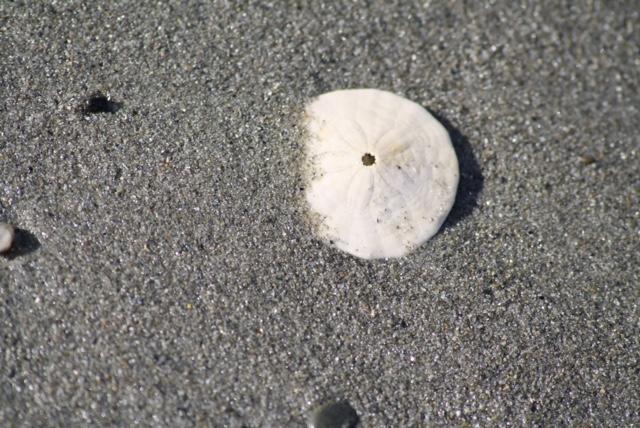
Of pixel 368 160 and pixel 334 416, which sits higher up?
pixel 368 160

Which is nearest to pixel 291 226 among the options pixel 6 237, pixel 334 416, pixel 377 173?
pixel 377 173

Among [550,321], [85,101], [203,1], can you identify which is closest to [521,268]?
[550,321]

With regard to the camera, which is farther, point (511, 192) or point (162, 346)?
point (511, 192)

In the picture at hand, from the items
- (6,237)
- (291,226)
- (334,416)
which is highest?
(6,237)

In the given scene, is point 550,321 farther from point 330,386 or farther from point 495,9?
point 495,9

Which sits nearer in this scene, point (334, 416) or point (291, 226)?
point (334, 416)

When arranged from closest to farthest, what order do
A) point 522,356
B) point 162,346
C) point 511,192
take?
point 162,346 → point 522,356 → point 511,192

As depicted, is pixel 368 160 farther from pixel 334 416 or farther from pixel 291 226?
pixel 334 416
